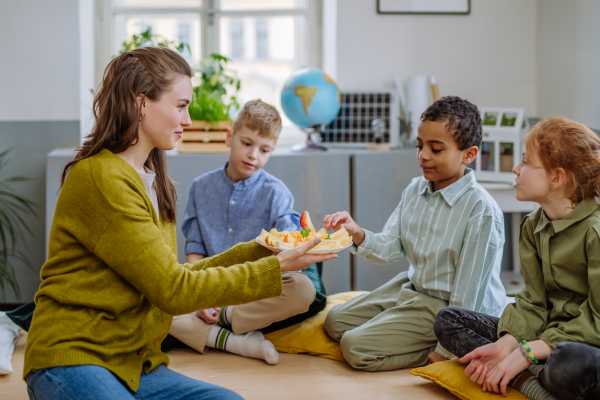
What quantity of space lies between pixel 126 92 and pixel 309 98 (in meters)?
1.52

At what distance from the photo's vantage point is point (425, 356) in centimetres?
200

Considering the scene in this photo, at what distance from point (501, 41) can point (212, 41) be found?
1636 millimetres

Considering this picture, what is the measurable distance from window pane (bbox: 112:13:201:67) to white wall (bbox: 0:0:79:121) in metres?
0.47

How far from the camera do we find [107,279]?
3.92 feet

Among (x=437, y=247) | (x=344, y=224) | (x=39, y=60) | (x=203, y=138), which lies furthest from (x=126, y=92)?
(x=39, y=60)

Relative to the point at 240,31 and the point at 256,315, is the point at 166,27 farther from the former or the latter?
the point at 256,315

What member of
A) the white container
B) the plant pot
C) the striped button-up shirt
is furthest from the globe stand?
the striped button-up shirt

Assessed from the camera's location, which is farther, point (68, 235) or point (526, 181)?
point (526, 181)

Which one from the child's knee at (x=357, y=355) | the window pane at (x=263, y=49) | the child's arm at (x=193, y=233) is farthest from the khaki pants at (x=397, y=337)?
the window pane at (x=263, y=49)

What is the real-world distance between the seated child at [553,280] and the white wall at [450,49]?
156 centimetres

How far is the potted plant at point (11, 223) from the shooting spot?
2836mm

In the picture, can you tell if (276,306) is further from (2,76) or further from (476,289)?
(2,76)

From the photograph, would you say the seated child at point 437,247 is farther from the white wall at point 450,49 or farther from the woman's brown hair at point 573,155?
the white wall at point 450,49

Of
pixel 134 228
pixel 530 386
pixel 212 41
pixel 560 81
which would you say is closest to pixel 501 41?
pixel 560 81
